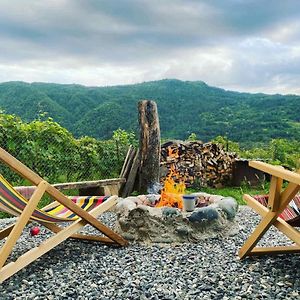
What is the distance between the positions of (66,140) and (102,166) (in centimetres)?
82

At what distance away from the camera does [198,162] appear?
8492 millimetres

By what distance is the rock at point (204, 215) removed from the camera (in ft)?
13.1

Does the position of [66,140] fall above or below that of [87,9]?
below

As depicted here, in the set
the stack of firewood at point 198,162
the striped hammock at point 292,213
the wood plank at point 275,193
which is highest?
the wood plank at point 275,193

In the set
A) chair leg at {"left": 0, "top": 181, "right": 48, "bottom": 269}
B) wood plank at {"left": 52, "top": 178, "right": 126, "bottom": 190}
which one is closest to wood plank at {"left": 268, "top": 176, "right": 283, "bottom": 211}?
chair leg at {"left": 0, "top": 181, "right": 48, "bottom": 269}

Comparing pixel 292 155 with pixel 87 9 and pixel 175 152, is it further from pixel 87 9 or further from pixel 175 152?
pixel 87 9

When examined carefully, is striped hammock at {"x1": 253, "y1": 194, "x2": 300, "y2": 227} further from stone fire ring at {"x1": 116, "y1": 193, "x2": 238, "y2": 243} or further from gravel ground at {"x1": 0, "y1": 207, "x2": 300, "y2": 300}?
stone fire ring at {"x1": 116, "y1": 193, "x2": 238, "y2": 243}

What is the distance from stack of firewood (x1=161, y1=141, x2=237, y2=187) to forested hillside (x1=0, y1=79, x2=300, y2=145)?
5647 millimetres

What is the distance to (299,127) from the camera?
18047 millimetres

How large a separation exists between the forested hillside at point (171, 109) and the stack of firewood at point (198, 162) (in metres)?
5.65

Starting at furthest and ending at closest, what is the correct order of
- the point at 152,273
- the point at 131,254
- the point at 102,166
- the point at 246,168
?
the point at 246,168, the point at 102,166, the point at 131,254, the point at 152,273

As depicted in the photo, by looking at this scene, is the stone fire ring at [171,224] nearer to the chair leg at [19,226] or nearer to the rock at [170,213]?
the rock at [170,213]

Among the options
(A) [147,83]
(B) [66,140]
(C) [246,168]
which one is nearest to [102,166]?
(B) [66,140]

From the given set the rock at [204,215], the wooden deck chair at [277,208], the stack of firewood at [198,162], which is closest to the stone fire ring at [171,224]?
the rock at [204,215]
